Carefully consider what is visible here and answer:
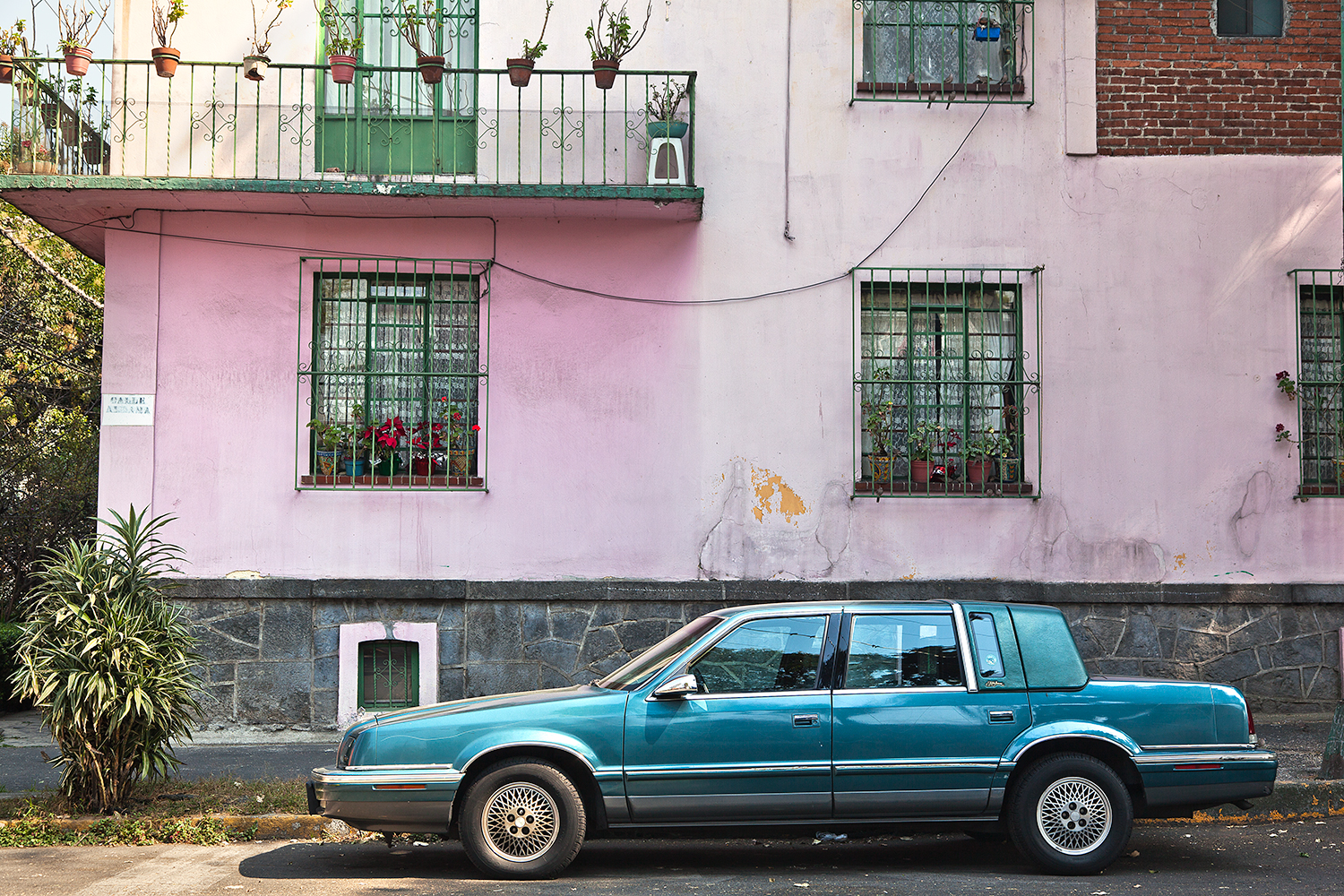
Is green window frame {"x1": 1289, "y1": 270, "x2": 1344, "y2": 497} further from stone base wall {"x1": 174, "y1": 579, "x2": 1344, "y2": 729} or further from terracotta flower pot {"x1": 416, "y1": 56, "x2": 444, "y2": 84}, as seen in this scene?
terracotta flower pot {"x1": 416, "y1": 56, "x2": 444, "y2": 84}

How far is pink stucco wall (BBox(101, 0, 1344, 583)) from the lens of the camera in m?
10.8

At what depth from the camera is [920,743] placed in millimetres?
6477

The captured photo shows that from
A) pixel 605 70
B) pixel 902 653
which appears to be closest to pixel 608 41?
pixel 605 70

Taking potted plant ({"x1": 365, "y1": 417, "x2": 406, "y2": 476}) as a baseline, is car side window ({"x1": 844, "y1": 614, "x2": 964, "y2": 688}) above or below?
below

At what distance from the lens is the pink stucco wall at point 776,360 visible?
10.8 metres

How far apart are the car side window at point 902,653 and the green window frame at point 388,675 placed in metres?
5.21

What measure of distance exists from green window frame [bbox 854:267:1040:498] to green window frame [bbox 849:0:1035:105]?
1645mm

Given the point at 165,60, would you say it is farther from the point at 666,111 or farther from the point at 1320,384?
the point at 1320,384

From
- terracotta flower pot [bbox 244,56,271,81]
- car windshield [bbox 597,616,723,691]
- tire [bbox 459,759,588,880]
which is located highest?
terracotta flower pot [bbox 244,56,271,81]

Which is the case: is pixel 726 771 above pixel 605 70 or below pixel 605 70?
below

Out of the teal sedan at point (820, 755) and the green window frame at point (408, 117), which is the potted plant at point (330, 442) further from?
the teal sedan at point (820, 755)

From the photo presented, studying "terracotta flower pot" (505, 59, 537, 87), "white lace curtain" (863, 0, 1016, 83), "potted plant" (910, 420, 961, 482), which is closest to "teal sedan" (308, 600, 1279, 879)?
"potted plant" (910, 420, 961, 482)

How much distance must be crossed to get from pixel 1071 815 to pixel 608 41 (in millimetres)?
7617

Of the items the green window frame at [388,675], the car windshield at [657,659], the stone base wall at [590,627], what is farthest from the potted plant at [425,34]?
the car windshield at [657,659]
